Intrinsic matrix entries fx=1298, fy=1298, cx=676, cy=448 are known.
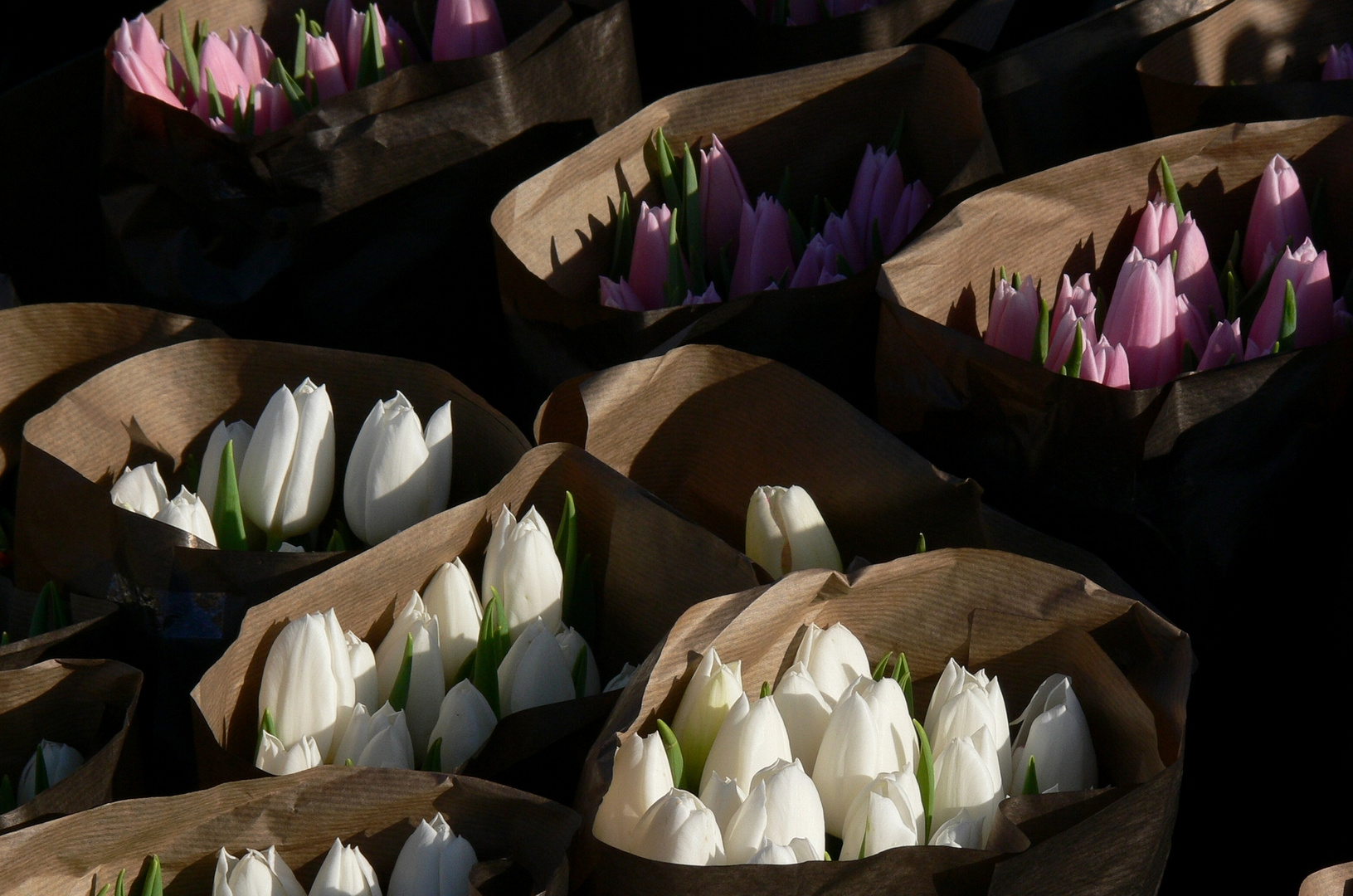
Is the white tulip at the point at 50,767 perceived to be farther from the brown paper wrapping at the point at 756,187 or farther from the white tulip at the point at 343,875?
the brown paper wrapping at the point at 756,187

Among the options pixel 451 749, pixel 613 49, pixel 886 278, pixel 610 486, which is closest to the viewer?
pixel 451 749

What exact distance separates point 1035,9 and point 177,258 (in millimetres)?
1057

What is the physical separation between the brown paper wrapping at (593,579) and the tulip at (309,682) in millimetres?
27

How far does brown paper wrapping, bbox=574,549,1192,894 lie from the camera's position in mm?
645

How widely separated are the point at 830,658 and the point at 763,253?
518mm

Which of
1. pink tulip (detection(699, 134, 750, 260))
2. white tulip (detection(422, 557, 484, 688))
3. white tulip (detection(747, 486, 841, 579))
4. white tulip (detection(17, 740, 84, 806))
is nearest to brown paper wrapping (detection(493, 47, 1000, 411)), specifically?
pink tulip (detection(699, 134, 750, 260))

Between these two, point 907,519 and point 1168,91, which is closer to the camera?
point 907,519

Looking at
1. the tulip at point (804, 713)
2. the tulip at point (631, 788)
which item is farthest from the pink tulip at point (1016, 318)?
the tulip at point (631, 788)

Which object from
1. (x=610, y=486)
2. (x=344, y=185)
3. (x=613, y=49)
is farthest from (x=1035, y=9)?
(x=610, y=486)

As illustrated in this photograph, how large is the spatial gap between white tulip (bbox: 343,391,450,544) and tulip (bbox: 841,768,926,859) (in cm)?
41

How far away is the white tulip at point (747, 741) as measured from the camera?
708 mm

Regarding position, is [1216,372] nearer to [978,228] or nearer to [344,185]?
[978,228]

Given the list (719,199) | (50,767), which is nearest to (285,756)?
(50,767)

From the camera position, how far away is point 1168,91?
1.30 metres
